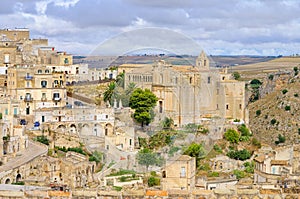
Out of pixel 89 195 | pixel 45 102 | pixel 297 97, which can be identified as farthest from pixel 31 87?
pixel 297 97

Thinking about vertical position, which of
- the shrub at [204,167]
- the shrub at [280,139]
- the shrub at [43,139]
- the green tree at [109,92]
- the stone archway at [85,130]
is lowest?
the shrub at [280,139]

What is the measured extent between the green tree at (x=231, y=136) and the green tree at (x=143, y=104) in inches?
197

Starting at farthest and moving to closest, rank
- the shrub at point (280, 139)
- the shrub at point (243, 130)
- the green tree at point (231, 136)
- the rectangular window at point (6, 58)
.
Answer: the shrub at point (280, 139), the rectangular window at point (6, 58), the shrub at point (243, 130), the green tree at point (231, 136)

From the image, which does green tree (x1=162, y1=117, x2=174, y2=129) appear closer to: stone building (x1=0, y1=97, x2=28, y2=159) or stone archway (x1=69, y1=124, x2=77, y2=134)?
stone building (x1=0, y1=97, x2=28, y2=159)

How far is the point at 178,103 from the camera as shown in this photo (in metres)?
19.1

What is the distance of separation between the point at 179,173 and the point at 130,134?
3.58 metres

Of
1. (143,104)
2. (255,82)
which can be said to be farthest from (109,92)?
(255,82)

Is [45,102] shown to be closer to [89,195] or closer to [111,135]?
[111,135]

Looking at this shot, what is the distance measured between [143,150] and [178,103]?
2206mm

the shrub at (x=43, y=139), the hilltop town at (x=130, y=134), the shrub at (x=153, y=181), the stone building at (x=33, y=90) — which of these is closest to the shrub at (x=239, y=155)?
the hilltop town at (x=130, y=134)

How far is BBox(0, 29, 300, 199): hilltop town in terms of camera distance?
52.4 ft

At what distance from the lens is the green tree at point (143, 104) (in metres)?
18.1

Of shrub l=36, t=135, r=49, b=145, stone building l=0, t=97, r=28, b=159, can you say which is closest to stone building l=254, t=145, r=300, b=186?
shrub l=36, t=135, r=49, b=145

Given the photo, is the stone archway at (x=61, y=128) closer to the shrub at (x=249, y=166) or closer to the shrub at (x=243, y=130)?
the shrub at (x=249, y=166)
